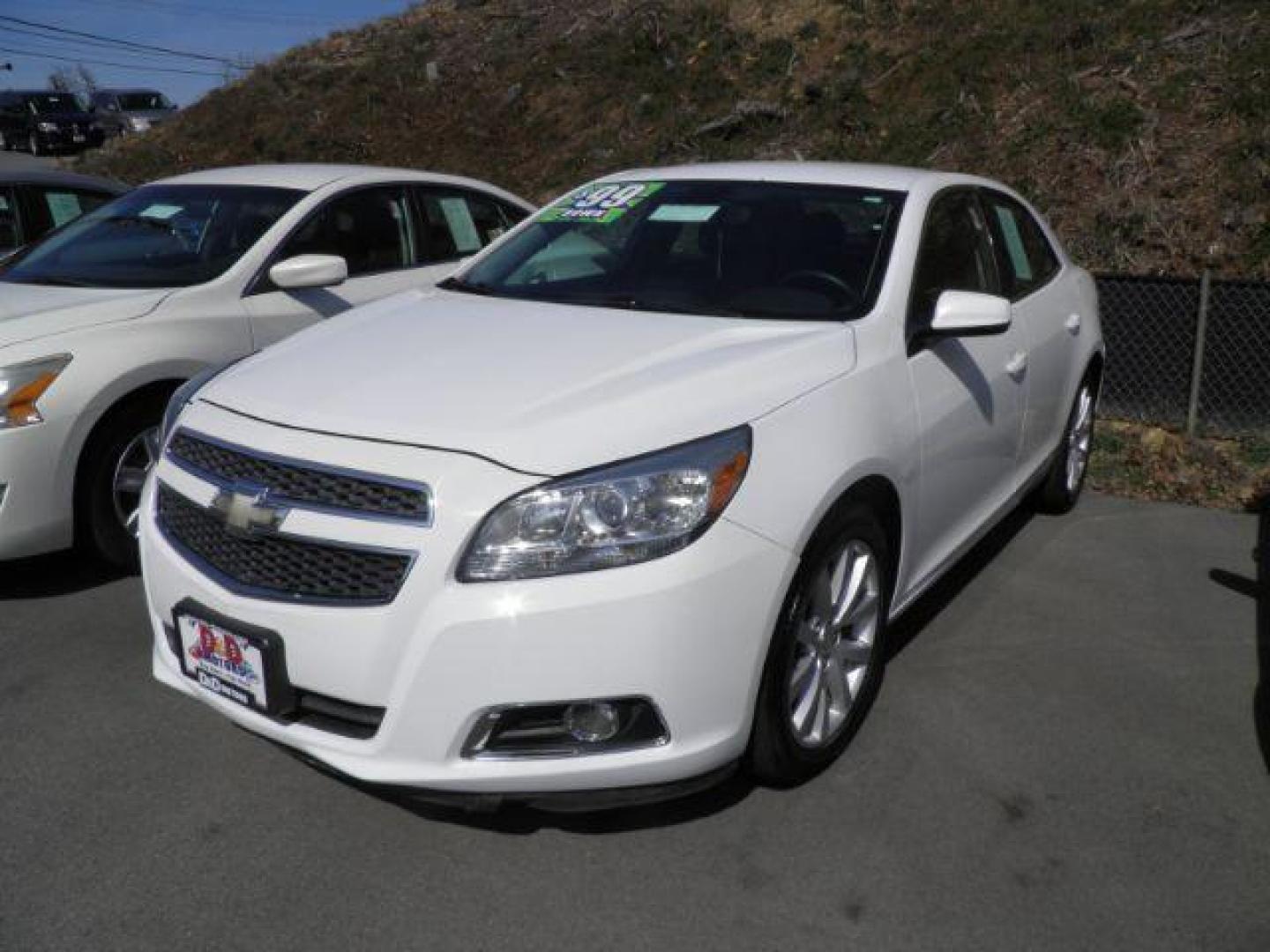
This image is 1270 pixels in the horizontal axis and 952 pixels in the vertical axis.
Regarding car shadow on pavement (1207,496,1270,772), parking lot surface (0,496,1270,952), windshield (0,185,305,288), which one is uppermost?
windshield (0,185,305,288)

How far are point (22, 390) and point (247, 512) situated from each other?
6.37ft

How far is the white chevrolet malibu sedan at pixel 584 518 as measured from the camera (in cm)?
230

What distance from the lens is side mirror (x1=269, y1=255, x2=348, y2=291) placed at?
4539mm

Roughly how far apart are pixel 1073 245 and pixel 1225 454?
3.24 m

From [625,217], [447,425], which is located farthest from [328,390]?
[625,217]

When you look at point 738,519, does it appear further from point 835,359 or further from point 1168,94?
point 1168,94

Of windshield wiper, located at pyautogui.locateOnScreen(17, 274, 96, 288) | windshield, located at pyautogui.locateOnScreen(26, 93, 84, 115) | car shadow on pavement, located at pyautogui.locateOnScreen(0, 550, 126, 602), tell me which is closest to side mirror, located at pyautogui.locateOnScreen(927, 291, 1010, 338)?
car shadow on pavement, located at pyautogui.locateOnScreen(0, 550, 126, 602)

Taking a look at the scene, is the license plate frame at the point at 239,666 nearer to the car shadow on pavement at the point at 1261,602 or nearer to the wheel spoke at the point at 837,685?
the wheel spoke at the point at 837,685

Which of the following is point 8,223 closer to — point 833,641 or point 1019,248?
point 1019,248

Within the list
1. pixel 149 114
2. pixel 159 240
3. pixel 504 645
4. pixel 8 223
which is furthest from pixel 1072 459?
pixel 149 114

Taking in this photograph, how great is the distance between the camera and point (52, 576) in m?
4.42

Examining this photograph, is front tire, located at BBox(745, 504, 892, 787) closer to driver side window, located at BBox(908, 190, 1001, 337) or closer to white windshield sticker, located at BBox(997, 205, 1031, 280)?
driver side window, located at BBox(908, 190, 1001, 337)

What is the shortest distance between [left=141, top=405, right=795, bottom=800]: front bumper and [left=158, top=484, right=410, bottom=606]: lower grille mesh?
0.10 ft

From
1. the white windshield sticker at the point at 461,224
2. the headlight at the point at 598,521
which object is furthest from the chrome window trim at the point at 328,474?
the white windshield sticker at the point at 461,224
